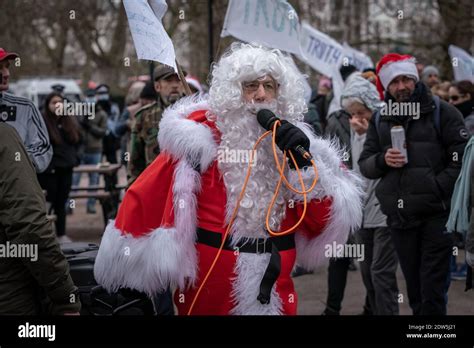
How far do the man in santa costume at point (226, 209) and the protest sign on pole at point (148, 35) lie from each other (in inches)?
17.1

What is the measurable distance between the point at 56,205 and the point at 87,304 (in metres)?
5.97

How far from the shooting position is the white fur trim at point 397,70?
544 centimetres

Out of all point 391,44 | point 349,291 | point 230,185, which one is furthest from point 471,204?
point 391,44

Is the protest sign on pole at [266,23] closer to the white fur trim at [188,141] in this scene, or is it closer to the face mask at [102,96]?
the white fur trim at [188,141]

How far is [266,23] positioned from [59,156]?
4757 mm

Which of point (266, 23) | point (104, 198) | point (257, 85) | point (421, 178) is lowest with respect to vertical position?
point (104, 198)

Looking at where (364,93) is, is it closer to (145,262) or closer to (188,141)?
(188,141)

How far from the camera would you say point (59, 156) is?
387 inches

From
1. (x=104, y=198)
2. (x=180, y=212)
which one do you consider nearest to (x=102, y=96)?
(x=104, y=198)

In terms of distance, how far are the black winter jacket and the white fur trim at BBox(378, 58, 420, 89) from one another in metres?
0.11

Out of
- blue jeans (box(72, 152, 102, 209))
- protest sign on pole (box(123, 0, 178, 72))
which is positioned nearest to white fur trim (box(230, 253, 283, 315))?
protest sign on pole (box(123, 0, 178, 72))

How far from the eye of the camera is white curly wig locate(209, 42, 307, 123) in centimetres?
389

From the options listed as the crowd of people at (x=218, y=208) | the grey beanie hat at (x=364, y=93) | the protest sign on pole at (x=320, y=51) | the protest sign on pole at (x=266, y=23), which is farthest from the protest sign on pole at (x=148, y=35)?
the protest sign on pole at (x=320, y=51)

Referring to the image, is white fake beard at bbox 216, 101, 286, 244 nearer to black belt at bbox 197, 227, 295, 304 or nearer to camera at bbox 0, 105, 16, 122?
black belt at bbox 197, 227, 295, 304
